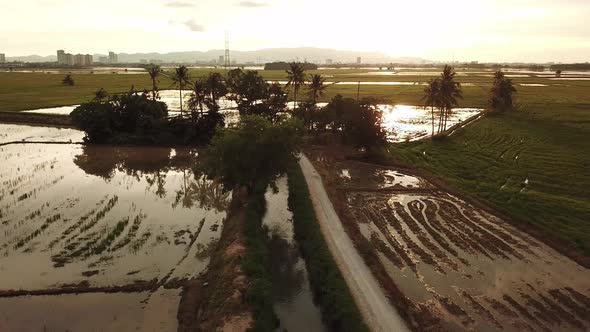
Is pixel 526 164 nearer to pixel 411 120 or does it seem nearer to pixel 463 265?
pixel 463 265

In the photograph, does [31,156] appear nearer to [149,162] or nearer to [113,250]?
[149,162]

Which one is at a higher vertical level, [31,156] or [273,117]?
[273,117]

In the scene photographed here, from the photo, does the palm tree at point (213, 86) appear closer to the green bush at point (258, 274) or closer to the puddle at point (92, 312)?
the green bush at point (258, 274)

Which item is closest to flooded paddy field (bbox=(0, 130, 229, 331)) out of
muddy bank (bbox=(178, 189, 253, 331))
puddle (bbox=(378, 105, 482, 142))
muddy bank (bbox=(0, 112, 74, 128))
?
muddy bank (bbox=(178, 189, 253, 331))

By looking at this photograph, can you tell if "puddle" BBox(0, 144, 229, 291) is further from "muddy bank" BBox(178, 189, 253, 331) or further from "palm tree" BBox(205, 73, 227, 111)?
"palm tree" BBox(205, 73, 227, 111)

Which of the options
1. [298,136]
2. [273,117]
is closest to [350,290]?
[298,136]

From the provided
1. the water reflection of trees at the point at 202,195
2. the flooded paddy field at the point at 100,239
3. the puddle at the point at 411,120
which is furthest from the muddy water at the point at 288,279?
the puddle at the point at 411,120
